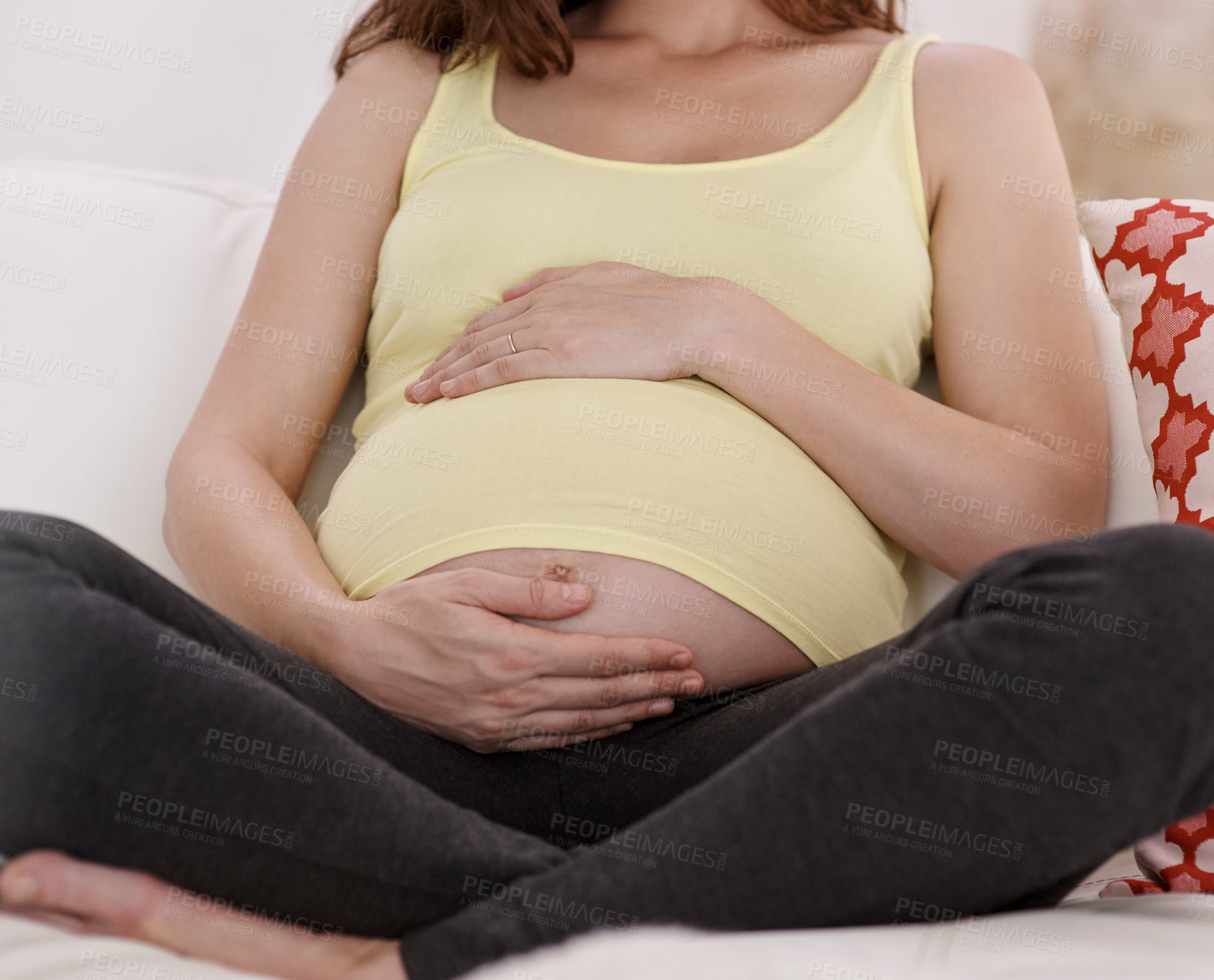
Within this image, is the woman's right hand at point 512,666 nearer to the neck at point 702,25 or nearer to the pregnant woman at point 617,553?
the pregnant woman at point 617,553

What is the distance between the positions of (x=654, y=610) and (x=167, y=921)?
Result: 0.39m

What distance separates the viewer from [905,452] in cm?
89

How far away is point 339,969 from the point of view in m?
0.57

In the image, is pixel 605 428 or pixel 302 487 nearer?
pixel 605 428

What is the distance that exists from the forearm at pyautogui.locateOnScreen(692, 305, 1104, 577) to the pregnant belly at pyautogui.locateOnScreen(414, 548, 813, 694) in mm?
176

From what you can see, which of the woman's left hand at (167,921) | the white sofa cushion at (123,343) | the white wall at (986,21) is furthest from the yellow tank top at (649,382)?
the white wall at (986,21)

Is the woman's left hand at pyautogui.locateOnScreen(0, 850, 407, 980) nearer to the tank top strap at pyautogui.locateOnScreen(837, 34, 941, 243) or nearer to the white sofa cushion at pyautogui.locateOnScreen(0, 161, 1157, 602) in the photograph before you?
the white sofa cushion at pyautogui.locateOnScreen(0, 161, 1157, 602)

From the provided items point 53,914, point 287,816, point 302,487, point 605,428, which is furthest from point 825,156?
point 53,914

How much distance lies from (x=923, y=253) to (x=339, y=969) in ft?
2.76

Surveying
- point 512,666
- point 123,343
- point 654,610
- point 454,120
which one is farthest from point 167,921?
point 454,120

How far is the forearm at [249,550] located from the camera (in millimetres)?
853

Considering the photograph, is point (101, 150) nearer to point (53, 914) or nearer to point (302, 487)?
point (302, 487)

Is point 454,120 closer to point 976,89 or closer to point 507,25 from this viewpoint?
point 507,25

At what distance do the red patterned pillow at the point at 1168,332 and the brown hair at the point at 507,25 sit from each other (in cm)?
48
